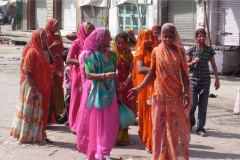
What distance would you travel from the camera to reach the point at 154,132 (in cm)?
417

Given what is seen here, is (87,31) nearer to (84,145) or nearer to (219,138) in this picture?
(84,145)

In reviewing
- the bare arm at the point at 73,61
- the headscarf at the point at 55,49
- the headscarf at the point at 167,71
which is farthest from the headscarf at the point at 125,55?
the headscarf at the point at 167,71

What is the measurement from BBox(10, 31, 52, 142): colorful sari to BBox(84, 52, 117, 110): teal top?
99 cm

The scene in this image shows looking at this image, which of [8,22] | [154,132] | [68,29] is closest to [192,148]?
[154,132]

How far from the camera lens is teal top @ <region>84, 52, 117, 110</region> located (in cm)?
443

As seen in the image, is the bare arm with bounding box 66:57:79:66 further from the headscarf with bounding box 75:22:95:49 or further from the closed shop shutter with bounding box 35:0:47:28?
the closed shop shutter with bounding box 35:0:47:28

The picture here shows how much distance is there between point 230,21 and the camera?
13578mm

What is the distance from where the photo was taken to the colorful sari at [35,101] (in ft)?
16.9

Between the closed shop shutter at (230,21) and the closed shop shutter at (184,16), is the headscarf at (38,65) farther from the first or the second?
the closed shop shutter at (184,16)

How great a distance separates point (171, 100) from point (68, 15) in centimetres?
2117

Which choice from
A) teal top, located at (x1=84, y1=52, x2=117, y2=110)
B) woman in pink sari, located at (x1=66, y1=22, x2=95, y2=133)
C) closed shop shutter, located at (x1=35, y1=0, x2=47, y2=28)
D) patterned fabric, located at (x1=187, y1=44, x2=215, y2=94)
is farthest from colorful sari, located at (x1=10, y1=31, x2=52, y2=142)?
closed shop shutter, located at (x1=35, y1=0, x2=47, y2=28)

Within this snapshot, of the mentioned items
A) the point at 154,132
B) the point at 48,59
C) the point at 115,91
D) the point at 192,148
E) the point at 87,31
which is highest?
the point at 87,31

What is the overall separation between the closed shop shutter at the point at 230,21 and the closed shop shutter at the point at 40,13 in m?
15.7

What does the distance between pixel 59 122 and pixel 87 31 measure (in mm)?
1765
